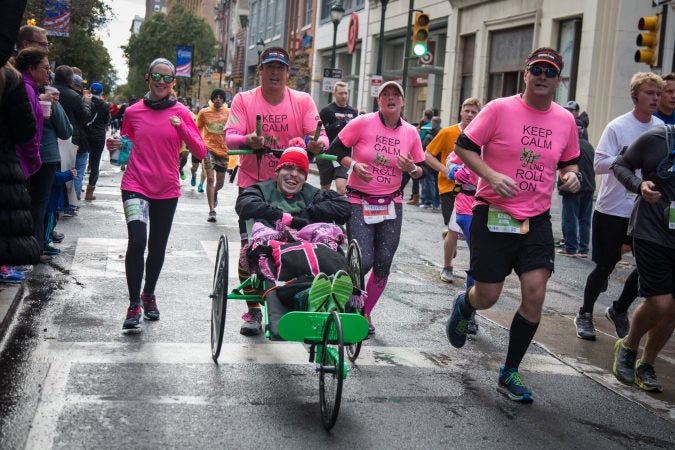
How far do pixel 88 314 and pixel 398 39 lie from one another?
30.1 m

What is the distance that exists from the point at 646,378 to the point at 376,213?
2.25 meters

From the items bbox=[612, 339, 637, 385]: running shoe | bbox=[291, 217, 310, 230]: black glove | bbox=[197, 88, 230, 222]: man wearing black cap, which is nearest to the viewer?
bbox=[291, 217, 310, 230]: black glove

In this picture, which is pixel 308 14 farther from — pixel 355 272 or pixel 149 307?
pixel 355 272

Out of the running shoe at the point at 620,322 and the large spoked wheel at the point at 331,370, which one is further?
the running shoe at the point at 620,322

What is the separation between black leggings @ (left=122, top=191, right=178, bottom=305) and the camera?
21.8ft

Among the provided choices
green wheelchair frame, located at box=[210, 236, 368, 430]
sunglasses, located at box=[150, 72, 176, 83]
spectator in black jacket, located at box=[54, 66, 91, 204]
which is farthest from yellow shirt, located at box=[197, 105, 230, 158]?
green wheelchair frame, located at box=[210, 236, 368, 430]

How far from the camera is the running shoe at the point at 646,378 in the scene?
588 cm

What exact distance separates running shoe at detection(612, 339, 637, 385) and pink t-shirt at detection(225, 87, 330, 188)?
2.52 meters

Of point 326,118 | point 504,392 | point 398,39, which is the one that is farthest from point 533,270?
point 398,39

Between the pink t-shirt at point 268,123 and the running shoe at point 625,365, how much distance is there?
8.27 feet

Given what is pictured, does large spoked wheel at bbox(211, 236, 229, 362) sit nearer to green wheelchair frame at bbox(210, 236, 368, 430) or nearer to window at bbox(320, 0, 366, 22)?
green wheelchair frame at bbox(210, 236, 368, 430)

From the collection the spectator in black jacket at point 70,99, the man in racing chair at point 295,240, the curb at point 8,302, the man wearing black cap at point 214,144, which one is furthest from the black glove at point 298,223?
the man wearing black cap at point 214,144

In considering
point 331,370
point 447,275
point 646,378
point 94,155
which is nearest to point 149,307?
point 331,370

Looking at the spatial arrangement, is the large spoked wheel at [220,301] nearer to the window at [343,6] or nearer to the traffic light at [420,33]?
the traffic light at [420,33]
